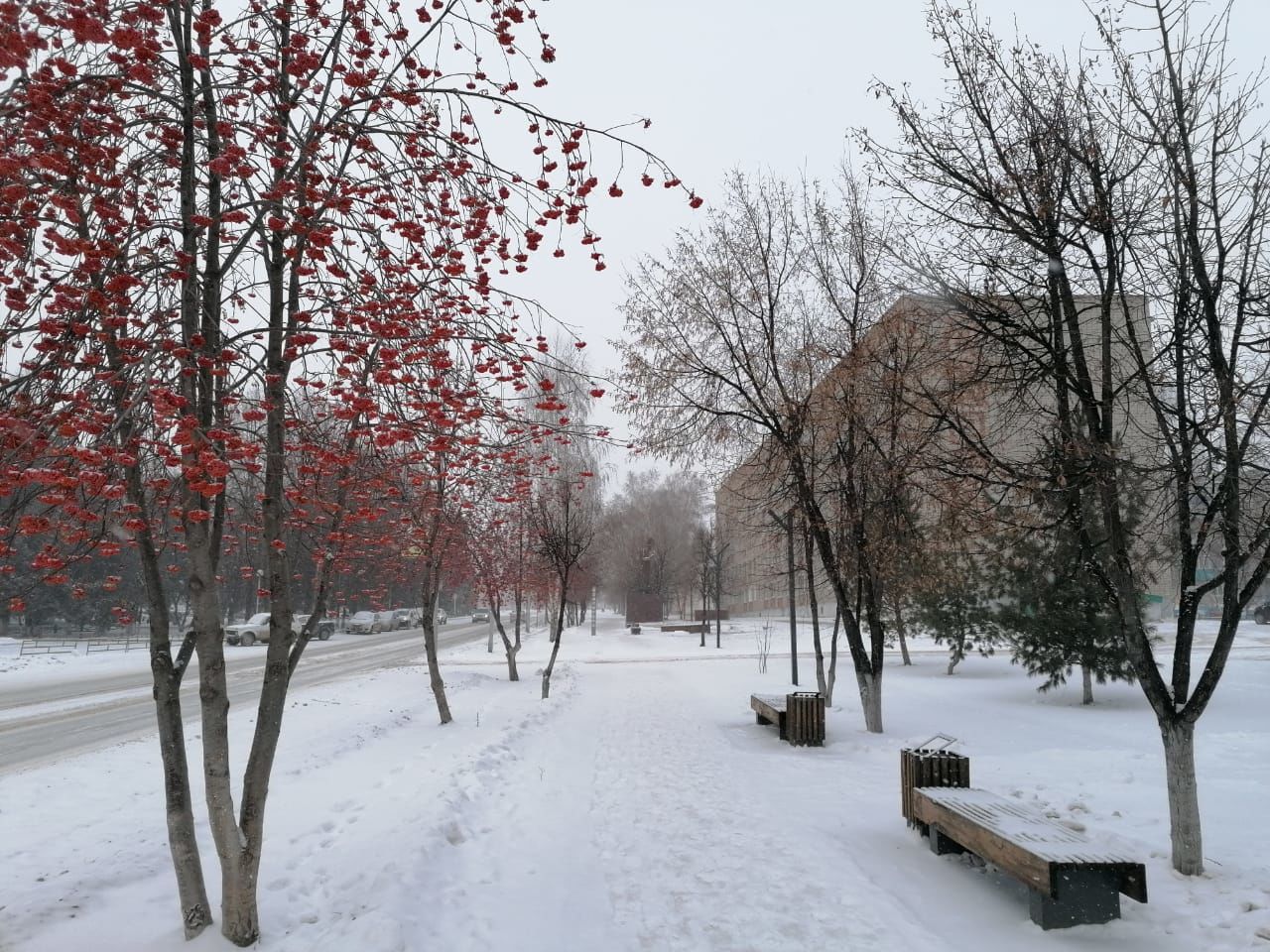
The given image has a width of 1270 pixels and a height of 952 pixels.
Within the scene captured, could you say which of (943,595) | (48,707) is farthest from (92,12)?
(943,595)

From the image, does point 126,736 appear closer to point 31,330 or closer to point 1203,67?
point 31,330

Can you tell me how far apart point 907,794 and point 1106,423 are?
3.37m

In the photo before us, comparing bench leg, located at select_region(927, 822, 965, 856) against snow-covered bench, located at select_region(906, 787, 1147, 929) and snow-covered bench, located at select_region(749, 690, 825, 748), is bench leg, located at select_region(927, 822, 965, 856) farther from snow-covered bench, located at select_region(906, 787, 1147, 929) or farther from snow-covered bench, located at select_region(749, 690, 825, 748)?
snow-covered bench, located at select_region(749, 690, 825, 748)

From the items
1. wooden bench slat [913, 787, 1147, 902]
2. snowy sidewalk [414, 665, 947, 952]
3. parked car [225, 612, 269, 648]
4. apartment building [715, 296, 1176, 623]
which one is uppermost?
apartment building [715, 296, 1176, 623]

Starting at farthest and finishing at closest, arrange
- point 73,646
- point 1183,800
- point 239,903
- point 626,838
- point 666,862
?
point 73,646
point 626,838
point 666,862
point 1183,800
point 239,903

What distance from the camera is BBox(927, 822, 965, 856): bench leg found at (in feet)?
19.3

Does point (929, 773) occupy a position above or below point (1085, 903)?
above

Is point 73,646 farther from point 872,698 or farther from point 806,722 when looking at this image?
point 872,698

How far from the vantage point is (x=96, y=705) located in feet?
49.6

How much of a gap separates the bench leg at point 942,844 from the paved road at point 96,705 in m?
9.86

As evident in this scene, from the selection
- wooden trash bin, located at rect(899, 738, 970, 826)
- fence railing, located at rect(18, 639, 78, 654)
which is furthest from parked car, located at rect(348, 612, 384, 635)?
wooden trash bin, located at rect(899, 738, 970, 826)

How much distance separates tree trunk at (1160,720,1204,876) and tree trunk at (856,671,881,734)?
Result: 6057mm

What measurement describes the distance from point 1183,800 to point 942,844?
63.9 inches

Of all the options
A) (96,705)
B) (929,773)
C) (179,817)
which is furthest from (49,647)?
(929,773)
